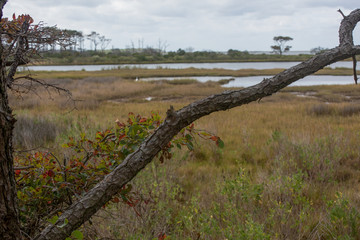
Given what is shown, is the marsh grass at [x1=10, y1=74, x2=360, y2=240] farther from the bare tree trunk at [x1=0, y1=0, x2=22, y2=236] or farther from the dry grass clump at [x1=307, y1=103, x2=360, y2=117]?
the bare tree trunk at [x1=0, y1=0, x2=22, y2=236]

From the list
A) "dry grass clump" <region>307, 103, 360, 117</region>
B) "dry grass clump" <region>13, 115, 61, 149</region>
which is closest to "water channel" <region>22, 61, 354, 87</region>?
"dry grass clump" <region>13, 115, 61, 149</region>

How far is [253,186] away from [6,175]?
3161mm

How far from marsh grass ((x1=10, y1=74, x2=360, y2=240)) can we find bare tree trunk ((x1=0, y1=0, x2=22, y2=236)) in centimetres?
95

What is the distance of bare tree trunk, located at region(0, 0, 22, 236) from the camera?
1.11 meters

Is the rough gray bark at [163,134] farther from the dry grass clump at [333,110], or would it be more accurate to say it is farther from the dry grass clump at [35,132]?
the dry grass clump at [333,110]

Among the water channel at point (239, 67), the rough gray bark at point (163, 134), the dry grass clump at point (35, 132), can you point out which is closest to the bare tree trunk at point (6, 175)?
the rough gray bark at point (163, 134)

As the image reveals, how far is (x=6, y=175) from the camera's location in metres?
1.13

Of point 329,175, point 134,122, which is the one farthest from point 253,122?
point 134,122

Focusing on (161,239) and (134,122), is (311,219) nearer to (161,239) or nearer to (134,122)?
(161,239)

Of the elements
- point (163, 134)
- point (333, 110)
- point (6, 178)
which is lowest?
point (333, 110)

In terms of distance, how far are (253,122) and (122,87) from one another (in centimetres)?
1442

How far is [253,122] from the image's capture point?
35.1 feet

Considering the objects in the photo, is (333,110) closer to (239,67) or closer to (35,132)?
(35,132)

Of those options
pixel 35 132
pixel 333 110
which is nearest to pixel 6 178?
pixel 35 132
